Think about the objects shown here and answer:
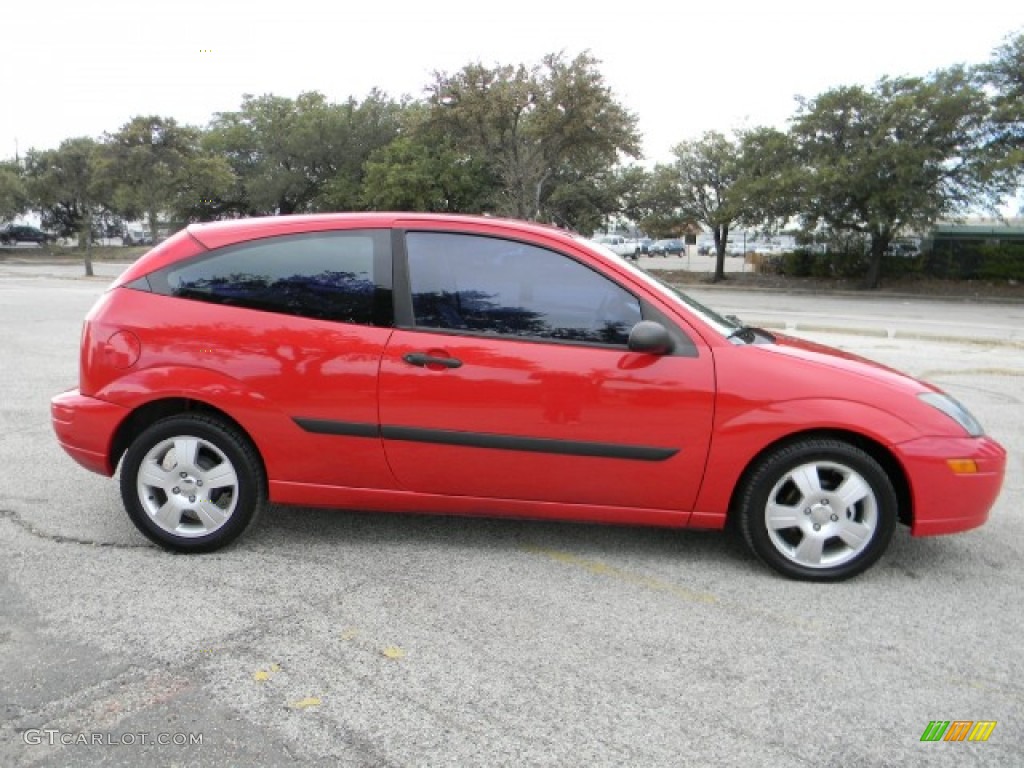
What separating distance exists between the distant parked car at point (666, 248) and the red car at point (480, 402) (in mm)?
60810

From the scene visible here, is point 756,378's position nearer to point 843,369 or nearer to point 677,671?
point 843,369

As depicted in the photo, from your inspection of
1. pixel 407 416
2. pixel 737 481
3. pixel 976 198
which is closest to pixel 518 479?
pixel 407 416

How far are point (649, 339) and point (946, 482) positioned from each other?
1449mm

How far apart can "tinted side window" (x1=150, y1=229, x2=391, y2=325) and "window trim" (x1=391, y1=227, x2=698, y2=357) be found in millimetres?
52

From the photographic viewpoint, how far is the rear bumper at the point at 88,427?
388 cm

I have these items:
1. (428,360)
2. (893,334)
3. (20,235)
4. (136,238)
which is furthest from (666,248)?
(428,360)

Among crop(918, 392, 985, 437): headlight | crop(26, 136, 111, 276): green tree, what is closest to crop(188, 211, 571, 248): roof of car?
crop(918, 392, 985, 437): headlight

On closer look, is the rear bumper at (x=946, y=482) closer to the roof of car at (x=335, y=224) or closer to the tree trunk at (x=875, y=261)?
the roof of car at (x=335, y=224)

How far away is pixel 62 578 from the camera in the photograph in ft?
11.9

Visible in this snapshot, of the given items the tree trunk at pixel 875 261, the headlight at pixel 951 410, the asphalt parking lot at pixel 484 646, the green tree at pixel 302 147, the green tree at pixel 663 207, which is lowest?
the asphalt parking lot at pixel 484 646

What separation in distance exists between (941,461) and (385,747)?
2617 millimetres

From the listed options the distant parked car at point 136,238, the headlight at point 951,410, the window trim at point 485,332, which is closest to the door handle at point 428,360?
the window trim at point 485,332

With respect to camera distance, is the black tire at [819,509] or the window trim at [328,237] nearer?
the black tire at [819,509]

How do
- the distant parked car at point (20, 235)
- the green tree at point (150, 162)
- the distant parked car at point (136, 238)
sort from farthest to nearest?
1. the distant parked car at point (136, 238)
2. the distant parked car at point (20, 235)
3. the green tree at point (150, 162)
